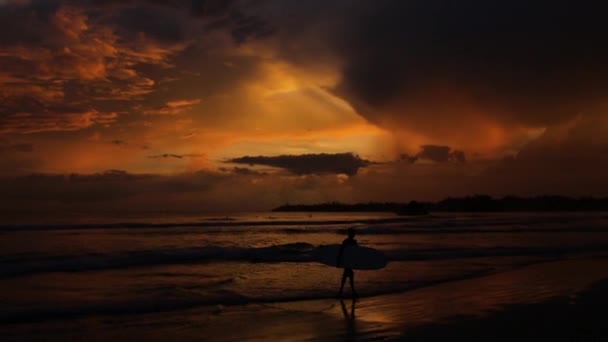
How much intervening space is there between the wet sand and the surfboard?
1033mm

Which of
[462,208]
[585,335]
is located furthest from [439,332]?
[462,208]

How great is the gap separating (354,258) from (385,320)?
407 centimetres

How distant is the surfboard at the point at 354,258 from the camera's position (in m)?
18.2

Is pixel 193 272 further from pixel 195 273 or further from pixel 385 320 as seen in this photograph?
pixel 385 320

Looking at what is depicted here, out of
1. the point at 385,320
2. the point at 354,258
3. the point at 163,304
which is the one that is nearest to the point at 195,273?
the point at 163,304

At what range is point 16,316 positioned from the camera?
15.5 meters

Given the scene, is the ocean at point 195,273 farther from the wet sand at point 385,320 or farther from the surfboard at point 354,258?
the surfboard at point 354,258

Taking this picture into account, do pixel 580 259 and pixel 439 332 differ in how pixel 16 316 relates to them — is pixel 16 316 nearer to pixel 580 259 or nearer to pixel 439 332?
pixel 439 332

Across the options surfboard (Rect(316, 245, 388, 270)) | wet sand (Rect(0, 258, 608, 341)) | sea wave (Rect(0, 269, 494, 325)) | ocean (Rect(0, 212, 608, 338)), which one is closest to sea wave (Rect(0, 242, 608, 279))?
ocean (Rect(0, 212, 608, 338))

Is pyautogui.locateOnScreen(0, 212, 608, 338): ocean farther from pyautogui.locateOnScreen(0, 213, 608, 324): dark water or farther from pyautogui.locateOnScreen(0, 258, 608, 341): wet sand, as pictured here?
pyautogui.locateOnScreen(0, 258, 608, 341): wet sand

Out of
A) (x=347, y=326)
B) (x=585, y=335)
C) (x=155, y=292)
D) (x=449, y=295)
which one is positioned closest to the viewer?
(x=585, y=335)

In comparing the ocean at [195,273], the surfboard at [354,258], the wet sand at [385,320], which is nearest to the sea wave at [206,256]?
the ocean at [195,273]

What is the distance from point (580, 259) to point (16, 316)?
26.0 m

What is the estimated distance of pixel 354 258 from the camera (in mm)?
18312
